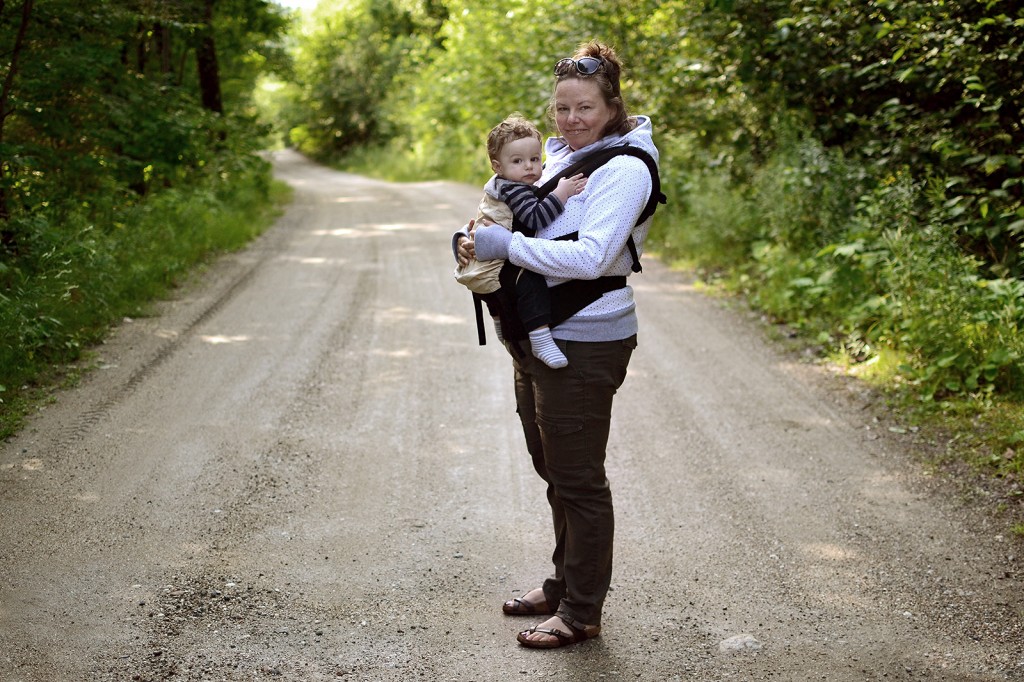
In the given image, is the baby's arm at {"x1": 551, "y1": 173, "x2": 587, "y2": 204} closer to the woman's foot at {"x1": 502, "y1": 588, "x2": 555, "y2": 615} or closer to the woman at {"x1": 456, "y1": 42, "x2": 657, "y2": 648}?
the woman at {"x1": 456, "y1": 42, "x2": 657, "y2": 648}

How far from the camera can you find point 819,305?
8.48 m

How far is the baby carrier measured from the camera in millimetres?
3035

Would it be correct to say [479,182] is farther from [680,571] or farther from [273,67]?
[680,571]

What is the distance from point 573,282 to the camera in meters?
3.10

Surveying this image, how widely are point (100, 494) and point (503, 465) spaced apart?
2.07m

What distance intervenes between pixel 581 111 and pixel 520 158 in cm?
24

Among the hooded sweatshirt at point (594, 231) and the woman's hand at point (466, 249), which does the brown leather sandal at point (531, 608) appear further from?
the woman's hand at point (466, 249)

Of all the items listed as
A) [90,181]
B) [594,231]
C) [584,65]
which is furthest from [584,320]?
[90,181]

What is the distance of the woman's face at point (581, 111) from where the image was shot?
3047mm

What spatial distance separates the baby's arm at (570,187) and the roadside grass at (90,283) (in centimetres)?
403

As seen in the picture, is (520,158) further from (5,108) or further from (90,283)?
(5,108)

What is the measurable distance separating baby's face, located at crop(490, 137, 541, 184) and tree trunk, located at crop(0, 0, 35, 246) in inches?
208

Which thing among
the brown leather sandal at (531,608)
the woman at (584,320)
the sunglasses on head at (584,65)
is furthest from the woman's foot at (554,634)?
the sunglasses on head at (584,65)

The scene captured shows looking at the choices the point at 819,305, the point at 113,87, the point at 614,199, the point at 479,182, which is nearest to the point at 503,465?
the point at 614,199
